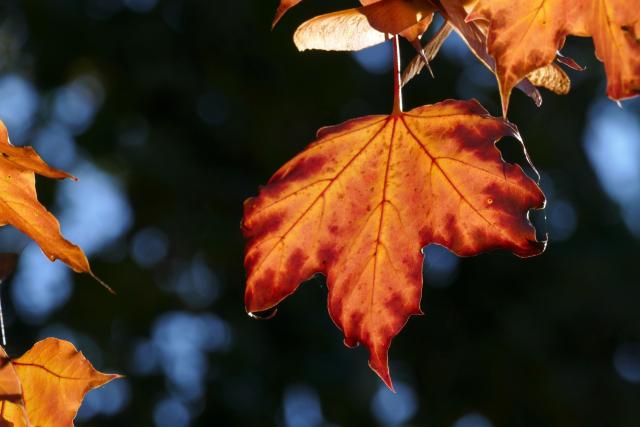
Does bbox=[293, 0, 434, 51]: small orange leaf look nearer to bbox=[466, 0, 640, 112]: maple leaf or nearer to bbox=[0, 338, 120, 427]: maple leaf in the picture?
bbox=[466, 0, 640, 112]: maple leaf

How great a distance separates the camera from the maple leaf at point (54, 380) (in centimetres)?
71

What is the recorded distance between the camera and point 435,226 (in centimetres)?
71

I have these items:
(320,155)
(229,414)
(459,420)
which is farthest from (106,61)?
(320,155)

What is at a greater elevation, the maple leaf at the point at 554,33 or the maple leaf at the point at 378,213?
the maple leaf at the point at 554,33

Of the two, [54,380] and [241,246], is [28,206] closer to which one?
[54,380]

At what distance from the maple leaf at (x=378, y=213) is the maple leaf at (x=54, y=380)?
146 millimetres

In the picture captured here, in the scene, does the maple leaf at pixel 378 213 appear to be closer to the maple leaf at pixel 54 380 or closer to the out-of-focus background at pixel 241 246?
the maple leaf at pixel 54 380

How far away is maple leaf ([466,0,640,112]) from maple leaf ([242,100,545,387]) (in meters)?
0.10

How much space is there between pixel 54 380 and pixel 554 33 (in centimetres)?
46

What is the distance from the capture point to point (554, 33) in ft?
1.92

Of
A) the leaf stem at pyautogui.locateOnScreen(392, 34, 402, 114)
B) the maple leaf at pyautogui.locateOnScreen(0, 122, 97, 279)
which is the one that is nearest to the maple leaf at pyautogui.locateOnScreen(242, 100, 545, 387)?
the leaf stem at pyautogui.locateOnScreen(392, 34, 402, 114)

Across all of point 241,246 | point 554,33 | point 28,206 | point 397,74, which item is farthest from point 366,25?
point 241,246

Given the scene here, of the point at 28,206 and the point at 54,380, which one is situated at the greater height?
the point at 28,206

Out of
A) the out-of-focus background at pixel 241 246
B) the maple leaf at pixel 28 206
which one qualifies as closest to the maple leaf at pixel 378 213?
the maple leaf at pixel 28 206
